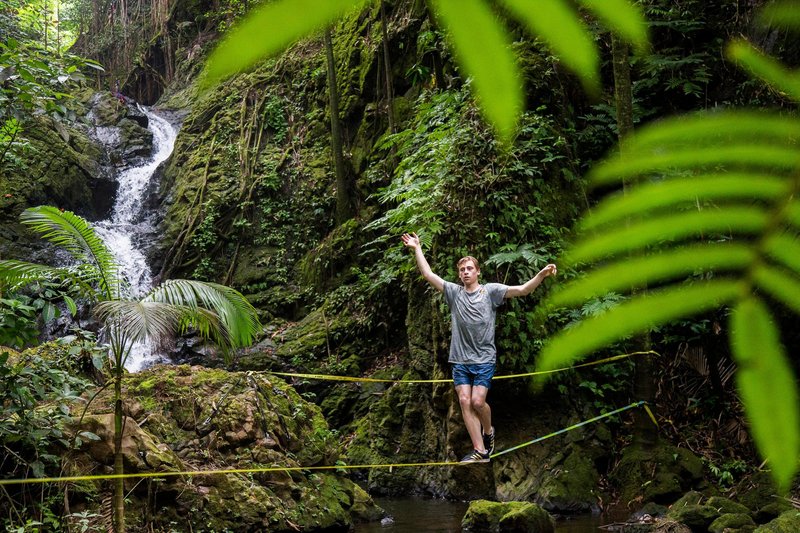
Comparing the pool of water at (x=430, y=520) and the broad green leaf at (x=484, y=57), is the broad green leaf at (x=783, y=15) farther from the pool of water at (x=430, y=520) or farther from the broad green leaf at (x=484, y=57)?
the pool of water at (x=430, y=520)

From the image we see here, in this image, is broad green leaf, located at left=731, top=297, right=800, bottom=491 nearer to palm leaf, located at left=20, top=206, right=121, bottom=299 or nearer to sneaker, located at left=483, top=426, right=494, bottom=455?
palm leaf, located at left=20, top=206, right=121, bottom=299

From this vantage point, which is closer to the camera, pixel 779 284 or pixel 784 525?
pixel 779 284

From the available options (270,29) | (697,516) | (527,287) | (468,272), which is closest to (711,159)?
(270,29)

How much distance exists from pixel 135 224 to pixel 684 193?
15.1 meters

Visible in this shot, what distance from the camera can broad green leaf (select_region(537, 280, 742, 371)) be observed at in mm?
340

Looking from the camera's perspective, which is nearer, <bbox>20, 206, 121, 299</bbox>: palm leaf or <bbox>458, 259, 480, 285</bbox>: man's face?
<bbox>20, 206, 121, 299</bbox>: palm leaf

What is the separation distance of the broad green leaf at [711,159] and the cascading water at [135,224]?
11375mm

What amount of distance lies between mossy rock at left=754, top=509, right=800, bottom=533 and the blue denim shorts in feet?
7.06

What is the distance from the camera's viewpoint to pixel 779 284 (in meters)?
0.34

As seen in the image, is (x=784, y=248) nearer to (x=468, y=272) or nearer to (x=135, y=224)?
(x=468, y=272)

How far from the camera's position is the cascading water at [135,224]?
40.8 ft

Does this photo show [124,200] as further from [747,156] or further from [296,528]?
[747,156]

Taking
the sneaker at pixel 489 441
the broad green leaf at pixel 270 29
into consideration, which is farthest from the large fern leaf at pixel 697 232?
the sneaker at pixel 489 441

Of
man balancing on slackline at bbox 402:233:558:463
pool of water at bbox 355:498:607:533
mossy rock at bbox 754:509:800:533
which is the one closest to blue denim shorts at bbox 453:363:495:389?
man balancing on slackline at bbox 402:233:558:463
